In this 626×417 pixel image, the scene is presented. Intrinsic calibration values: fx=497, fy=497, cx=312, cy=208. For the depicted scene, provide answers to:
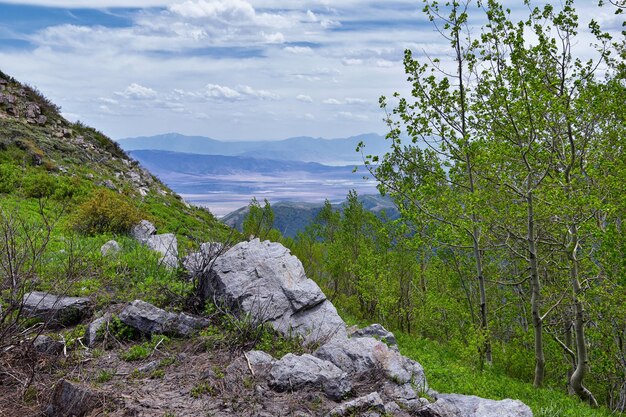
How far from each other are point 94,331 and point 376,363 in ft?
16.2

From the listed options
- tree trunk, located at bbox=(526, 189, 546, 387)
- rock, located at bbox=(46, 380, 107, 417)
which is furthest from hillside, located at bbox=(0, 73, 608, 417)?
tree trunk, located at bbox=(526, 189, 546, 387)

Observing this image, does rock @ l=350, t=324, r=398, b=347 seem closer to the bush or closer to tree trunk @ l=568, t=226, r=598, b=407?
tree trunk @ l=568, t=226, r=598, b=407

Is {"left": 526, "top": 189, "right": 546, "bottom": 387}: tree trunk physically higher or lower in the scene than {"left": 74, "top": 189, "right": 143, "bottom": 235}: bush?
lower

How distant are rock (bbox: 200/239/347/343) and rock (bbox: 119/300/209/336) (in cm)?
80

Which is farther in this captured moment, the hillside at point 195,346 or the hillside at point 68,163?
the hillside at point 68,163

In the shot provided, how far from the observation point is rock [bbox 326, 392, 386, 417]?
6.64m

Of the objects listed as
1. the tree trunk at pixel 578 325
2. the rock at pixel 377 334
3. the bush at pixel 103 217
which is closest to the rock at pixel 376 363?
the rock at pixel 377 334

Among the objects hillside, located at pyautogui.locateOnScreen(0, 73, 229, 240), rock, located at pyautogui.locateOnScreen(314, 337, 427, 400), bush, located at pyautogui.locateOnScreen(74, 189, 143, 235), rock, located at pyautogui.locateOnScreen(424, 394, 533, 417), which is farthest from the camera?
hillside, located at pyautogui.locateOnScreen(0, 73, 229, 240)

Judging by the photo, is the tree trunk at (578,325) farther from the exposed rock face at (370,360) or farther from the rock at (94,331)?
the rock at (94,331)

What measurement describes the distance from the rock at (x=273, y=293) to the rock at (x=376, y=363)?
1.17 m

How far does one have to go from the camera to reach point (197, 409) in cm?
660

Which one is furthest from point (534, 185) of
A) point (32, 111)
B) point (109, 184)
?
point (32, 111)

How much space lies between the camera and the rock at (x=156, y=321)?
29.6ft

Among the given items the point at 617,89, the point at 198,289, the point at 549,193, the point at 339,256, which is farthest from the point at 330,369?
the point at 339,256
